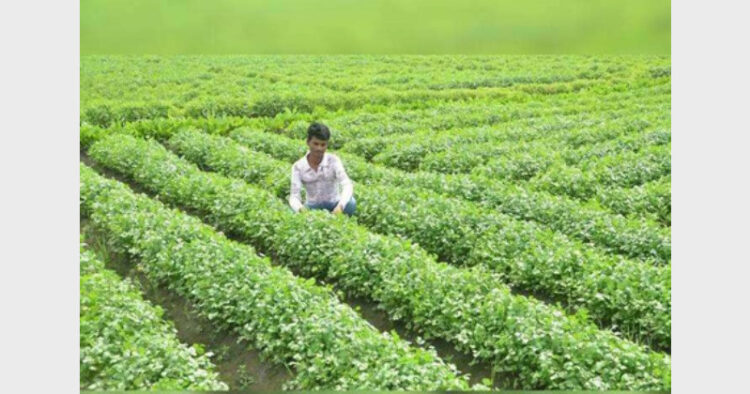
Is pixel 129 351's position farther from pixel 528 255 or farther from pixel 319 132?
pixel 528 255

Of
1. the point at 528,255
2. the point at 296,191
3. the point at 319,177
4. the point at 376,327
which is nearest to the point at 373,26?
the point at 319,177

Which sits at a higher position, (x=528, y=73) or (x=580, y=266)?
(x=528, y=73)

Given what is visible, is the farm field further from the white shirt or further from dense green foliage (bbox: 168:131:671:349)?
the white shirt

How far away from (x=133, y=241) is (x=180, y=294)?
146 centimetres

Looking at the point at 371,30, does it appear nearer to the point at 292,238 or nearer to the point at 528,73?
the point at 292,238

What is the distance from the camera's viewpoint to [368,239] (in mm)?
8539

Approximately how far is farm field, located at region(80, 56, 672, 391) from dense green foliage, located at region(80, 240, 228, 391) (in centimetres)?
2

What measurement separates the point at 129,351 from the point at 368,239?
3.26 metres

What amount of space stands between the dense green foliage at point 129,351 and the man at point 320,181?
102 inches

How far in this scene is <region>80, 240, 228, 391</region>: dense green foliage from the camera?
574 centimetres

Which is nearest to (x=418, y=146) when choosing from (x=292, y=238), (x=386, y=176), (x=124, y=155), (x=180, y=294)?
(x=386, y=176)

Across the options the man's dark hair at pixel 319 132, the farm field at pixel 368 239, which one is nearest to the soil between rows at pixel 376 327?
the farm field at pixel 368 239

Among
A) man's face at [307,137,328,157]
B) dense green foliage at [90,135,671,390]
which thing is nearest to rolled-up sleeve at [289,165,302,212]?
dense green foliage at [90,135,671,390]

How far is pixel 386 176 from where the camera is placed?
12.6 m
